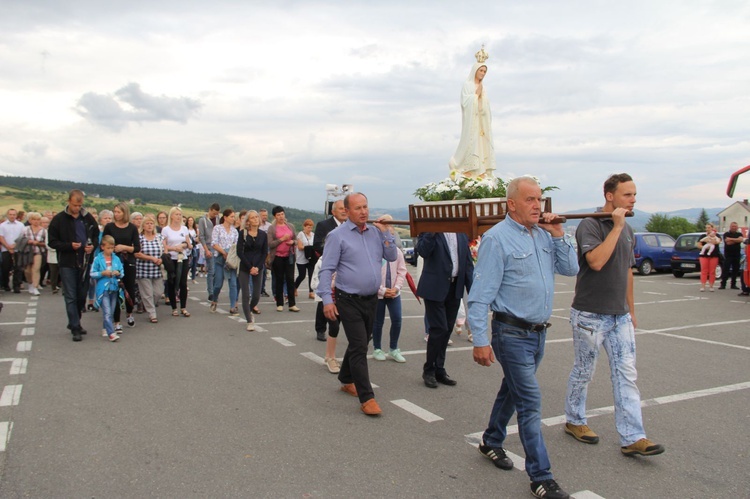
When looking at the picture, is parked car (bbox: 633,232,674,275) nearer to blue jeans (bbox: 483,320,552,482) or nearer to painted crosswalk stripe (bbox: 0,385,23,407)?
blue jeans (bbox: 483,320,552,482)

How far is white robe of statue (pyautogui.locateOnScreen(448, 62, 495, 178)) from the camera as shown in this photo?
12789mm

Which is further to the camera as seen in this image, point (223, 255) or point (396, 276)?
point (223, 255)

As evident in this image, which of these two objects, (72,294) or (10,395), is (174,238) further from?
(10,395)

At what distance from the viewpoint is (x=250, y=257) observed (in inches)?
396

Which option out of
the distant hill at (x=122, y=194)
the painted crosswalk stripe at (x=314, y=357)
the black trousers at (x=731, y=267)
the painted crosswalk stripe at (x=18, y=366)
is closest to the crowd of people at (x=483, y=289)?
the painted crosswalk stripe at (x=314, y=357)

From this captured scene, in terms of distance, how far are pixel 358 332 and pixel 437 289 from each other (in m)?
1.09

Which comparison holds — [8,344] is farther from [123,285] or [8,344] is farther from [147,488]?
[147,488]

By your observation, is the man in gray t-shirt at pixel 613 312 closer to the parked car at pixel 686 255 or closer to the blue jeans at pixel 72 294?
the blue jeans at pixel 72 294

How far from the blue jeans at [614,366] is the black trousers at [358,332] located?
176cm

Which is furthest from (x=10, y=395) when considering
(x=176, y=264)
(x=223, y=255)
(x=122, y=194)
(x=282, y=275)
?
(x=122, y=194)

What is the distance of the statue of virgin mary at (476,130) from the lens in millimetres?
12812

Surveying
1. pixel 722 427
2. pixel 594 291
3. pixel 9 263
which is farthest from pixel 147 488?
pixel 9 263

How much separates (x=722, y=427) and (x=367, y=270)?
3.33 m

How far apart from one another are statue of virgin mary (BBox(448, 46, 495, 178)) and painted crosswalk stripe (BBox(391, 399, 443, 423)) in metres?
7.73
